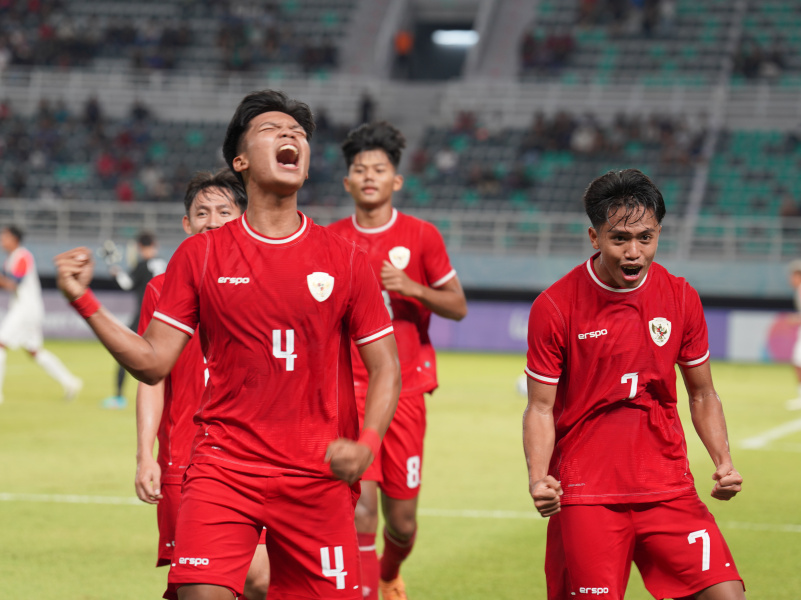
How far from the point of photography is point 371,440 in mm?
3688

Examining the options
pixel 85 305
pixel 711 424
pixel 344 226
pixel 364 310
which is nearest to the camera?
pixel 85 305

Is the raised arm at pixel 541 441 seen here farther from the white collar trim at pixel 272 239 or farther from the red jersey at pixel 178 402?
the red jersey at pixel 178 402

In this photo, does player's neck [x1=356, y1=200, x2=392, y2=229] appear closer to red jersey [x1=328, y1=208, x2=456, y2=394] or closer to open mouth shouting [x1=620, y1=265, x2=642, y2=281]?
red jersey [x1=328, y1=208, x2=456, y2=394]

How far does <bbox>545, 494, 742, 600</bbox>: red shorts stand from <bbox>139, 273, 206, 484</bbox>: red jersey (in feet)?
5.58

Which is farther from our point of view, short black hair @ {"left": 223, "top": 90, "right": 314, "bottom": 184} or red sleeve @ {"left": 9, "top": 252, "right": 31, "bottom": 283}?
red sleeve @ {"left": 9, "top": 252, "right": 31, "bottom": 283}

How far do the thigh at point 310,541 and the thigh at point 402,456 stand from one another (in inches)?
98.8

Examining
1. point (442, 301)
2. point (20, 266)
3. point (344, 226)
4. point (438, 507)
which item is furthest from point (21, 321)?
point (442, 301)

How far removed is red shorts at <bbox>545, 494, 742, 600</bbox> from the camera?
4.19 metres

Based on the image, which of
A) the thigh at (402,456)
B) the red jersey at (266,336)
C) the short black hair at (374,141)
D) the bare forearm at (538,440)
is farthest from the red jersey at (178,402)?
the short black hair at (374,141)

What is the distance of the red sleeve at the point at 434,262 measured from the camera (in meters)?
6.73

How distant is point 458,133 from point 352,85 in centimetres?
427

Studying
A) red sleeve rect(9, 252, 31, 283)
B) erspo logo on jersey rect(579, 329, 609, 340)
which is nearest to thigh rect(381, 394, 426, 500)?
erspo logo on jersey rect(579, 329, 609, 340)

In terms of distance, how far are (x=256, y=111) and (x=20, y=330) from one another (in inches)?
522

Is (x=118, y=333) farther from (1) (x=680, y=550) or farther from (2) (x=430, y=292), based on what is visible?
(2) (x=430, y=292)
